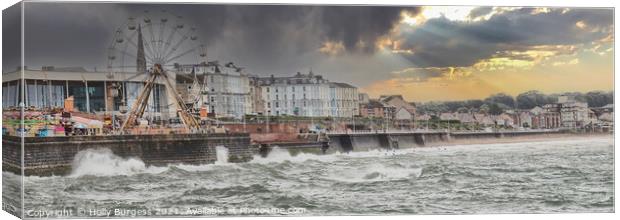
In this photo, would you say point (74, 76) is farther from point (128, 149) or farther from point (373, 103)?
point (373, 103)

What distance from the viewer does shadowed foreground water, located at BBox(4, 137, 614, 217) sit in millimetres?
16156

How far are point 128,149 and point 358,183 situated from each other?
3.47 metres

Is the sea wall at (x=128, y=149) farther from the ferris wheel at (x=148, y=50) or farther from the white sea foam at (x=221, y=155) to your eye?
the ferris wheel at (x=148, y=50)

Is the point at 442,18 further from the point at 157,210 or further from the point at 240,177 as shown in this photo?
the point at 157,210

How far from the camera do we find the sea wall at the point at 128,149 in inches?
627

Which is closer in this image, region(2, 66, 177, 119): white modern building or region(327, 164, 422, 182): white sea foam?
region(2, 66, 177, 119): white modern building

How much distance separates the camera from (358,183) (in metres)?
17.0

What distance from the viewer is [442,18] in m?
17.4

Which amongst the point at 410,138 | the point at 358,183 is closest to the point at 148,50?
the point at 358,183

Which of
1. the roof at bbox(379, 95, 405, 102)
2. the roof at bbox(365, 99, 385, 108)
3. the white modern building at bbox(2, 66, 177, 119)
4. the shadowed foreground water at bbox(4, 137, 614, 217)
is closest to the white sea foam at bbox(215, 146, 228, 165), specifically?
the shadowed foreground water at bbox(4, 137, 614, 217)

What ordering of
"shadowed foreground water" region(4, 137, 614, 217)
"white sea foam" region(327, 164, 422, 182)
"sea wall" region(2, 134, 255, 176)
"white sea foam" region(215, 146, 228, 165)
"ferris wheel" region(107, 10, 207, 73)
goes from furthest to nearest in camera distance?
"white sea foam" region(327, 164, 422, 182) < "white sea foam" region(215, 146, 228, 165) < "ferris wheel" region(107, 10, 207, 73) < "shadowed foreground water" region(4, 137, 614, 217) < "sea wall" region(2, 134, 255, 176)

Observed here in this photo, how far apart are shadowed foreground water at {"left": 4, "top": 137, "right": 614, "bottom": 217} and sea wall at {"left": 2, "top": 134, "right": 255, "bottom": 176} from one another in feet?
0.42

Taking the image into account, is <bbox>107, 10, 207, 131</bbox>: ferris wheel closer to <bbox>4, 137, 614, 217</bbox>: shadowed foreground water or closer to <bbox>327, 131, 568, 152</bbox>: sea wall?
<bbox>4, 137, 614, 217</bbox>: shadowed foreground water

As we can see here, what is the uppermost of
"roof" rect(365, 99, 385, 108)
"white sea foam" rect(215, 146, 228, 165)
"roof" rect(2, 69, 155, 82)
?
"roof" rect(2, 69, 155, 82)
